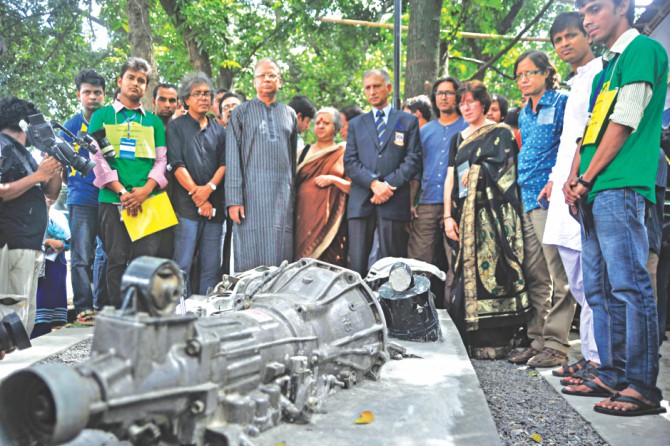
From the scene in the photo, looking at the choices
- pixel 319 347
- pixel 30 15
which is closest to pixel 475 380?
pixel 319 347

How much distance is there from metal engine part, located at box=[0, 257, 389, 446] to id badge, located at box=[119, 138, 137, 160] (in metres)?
2.66

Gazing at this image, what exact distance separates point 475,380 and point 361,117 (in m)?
3.04

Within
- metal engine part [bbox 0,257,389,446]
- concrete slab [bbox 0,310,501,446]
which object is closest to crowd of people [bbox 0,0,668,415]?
concrete slab [bbox 0,310,501,446]

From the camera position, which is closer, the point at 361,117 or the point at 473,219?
the point at 473,219

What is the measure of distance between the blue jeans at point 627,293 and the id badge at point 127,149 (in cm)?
366

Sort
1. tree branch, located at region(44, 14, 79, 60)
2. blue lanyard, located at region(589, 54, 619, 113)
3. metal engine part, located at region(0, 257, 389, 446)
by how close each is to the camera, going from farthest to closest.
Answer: tree branch, located at region(44, 14, 79, 60) < blue lanyard, located at region(589, 54, 619, 113) < metal engine part, located at region(0, 257, 389, 446)

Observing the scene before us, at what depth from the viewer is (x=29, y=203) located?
4395 mm

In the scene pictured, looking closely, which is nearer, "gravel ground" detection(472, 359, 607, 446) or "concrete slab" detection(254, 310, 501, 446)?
"concrete slab" detection(254, 310, 501, 446)

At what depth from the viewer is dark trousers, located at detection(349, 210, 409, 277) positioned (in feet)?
17.5

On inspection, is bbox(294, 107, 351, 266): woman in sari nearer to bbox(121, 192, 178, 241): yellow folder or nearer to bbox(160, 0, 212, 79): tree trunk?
bbox(121, 192, 178, 241): yellow folder

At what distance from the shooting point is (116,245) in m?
5.04

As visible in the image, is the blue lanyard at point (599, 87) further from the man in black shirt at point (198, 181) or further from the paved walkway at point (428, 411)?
the man in black shirt at point (198, 181)

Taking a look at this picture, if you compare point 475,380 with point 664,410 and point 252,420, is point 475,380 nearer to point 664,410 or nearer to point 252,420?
point 664,410

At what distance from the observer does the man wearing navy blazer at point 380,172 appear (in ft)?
17.5
